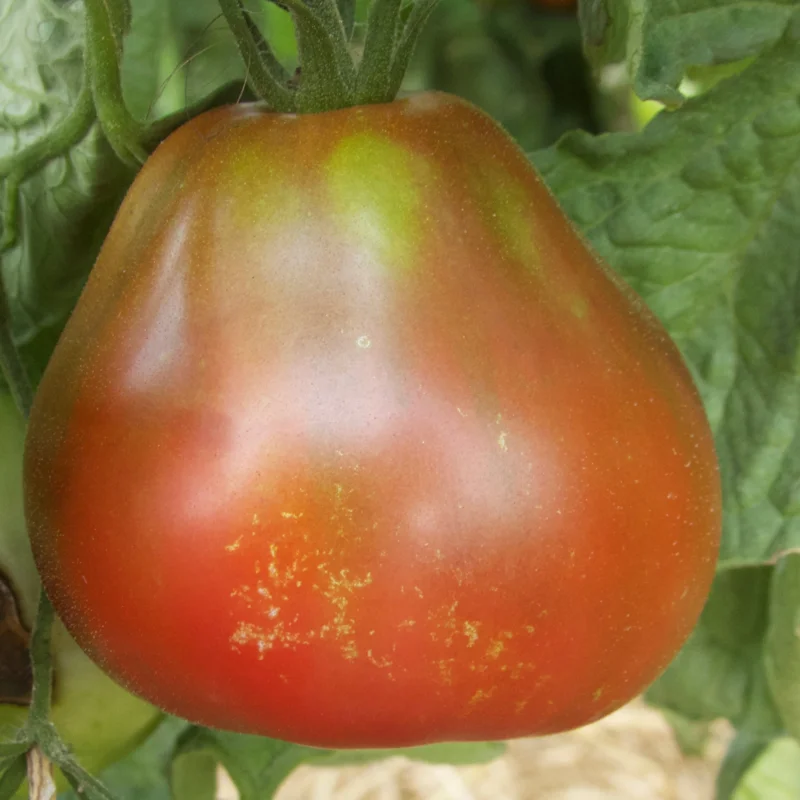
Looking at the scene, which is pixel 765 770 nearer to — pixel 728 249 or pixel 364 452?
pixel 728 249

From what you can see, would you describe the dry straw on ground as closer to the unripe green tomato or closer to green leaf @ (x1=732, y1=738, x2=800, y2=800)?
green leaf @ (x1=732, y1=738, x2=800, y2=800)

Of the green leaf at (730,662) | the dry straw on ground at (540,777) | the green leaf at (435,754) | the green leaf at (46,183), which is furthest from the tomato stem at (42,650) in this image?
the dry straw on ground at (540,777)

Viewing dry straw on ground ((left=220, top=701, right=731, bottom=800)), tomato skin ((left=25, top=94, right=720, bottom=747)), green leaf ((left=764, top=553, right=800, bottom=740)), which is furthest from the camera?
dry straw on ground ((left=220, top=701, right=731, bottom=800))

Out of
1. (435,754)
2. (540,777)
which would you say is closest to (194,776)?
(435,754)

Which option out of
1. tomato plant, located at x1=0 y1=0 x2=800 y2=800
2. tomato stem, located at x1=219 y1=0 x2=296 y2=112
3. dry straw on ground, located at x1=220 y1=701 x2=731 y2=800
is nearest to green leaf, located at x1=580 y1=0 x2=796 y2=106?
tomato plant, located at x1=0 y1=0 x2=800 y2=800

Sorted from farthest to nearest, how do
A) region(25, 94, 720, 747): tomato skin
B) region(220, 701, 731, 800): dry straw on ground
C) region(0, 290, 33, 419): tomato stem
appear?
region(220, 701, 731, 800): dry straw on ground, region(0, 290, 33, 419): tomato stem, region(25, 94, 720, 747): tomato skin

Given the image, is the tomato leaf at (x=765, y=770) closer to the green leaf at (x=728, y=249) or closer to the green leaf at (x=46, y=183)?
the green leaf at (x=728, y=249)

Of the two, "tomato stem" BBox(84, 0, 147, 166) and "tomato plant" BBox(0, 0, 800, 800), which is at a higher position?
"tomato stem" BBox(84, 0, 147, 166)
